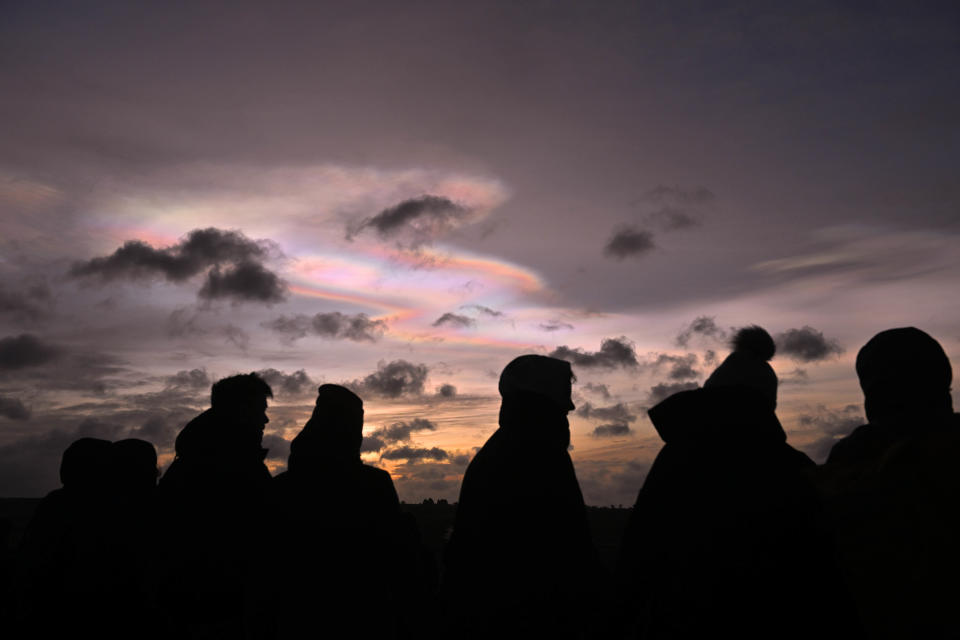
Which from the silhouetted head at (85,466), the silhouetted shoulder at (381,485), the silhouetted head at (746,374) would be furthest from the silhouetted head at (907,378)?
the silhouetted head at (85,466)

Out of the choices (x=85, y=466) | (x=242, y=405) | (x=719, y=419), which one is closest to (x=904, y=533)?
(x=719, y=419)

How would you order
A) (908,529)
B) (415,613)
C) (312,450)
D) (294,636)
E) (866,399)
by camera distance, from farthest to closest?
1. (312,450)
2. (415,613)
3. (294,636)
4. (866,399)
5. (908,529)

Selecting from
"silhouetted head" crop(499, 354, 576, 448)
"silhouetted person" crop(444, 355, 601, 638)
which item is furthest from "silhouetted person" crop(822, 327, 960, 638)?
"silhouetted head" crop(499, 354, 576, 448)

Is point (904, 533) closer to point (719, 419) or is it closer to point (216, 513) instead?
point (719, 419)

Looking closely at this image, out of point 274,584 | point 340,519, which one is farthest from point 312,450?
point 274,584

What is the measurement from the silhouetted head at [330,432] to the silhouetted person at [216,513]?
544mm

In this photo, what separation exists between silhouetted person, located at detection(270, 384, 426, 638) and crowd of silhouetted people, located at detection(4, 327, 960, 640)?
0.02m

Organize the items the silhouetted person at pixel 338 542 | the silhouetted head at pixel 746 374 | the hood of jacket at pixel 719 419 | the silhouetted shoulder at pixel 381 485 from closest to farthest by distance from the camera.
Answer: the hood of jacket at pixel 719 419 → the silhouetted head at pixel 746 374 → the silhouetted person at pixel 338 542 → the silhouetted shoulder at pixel 381 485

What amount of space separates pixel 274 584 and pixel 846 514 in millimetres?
5102

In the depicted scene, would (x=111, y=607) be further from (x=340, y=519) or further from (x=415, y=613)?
(x=415, y=613)

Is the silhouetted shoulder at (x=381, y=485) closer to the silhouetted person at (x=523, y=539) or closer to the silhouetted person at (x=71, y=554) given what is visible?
the silhouetted person at (x=523, y=539)

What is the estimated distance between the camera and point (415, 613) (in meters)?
6.82

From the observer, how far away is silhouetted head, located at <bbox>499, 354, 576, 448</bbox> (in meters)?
6.19

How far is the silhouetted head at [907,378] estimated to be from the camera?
4.48 m
